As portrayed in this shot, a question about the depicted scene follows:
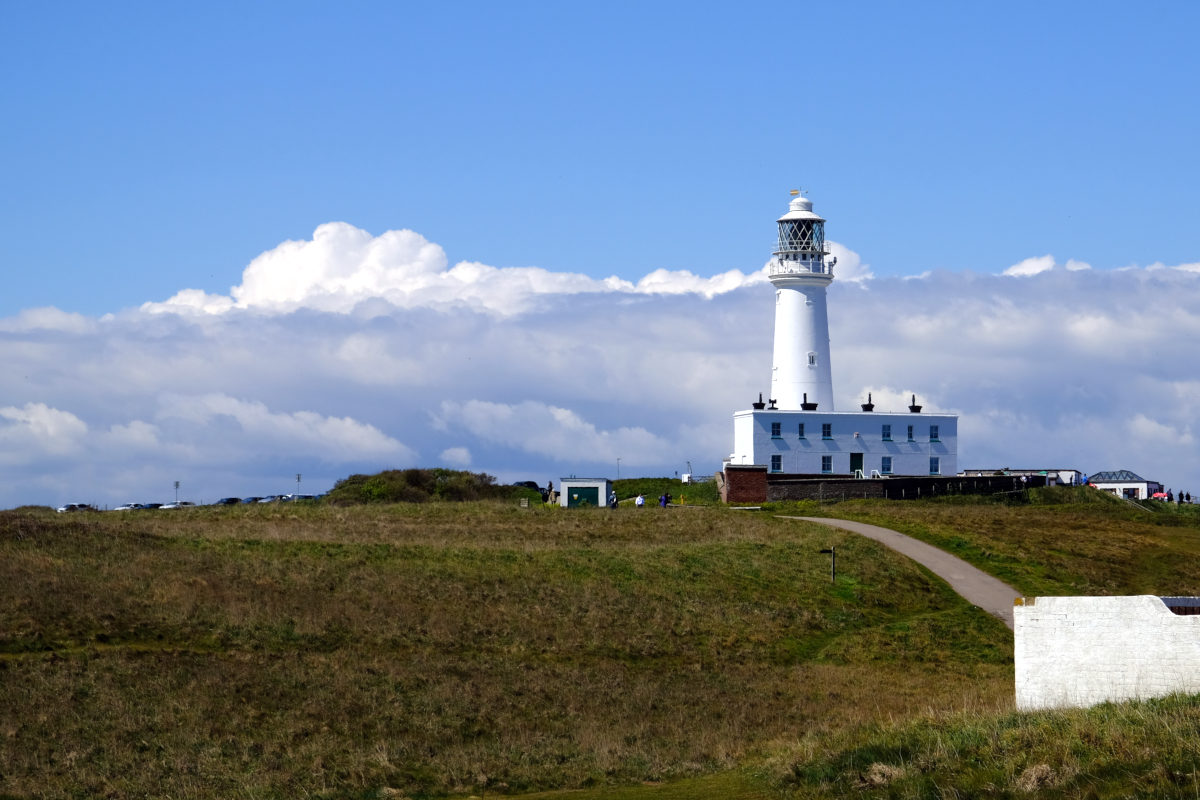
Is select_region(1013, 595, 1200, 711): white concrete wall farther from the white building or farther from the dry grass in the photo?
the white building

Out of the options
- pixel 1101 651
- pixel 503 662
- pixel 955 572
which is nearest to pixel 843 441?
pixel 955 572

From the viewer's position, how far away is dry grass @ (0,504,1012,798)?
22984 mm

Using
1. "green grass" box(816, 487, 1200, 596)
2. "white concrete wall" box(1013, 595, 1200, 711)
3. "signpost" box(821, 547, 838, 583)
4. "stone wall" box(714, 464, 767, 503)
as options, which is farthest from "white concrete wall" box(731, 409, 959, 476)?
"white concrete wall" box(1013, 595, 1200, 711)

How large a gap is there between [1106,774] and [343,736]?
1485 cm

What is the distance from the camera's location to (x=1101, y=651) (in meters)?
20.8

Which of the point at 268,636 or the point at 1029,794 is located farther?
the point at 268,636

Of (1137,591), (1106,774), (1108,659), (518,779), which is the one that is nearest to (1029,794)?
(1106,774)

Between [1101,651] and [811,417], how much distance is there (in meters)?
52.5

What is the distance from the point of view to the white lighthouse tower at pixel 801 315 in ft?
246

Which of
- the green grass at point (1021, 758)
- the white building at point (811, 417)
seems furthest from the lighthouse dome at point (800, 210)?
the green grass at point (1021, 758)

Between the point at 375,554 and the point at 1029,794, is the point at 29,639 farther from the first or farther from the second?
the point at 1029,794

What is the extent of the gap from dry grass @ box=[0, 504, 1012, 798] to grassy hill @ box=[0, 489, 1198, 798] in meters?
0.10

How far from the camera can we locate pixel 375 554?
40250mm

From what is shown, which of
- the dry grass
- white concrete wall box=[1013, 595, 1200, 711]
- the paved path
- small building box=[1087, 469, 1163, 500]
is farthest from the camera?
small building box=[1087, 469, 1163, 500]
